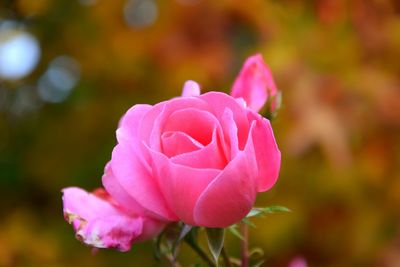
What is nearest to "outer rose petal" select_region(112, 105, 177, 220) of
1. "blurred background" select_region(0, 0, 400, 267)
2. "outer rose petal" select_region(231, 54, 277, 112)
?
"outer rose petal" select_region(231, 54, 277, 112)

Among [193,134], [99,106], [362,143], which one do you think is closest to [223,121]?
[193,134]

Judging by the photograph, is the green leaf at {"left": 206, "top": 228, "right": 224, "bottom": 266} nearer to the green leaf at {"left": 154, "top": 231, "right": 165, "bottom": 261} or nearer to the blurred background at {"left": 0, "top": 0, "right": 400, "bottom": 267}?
the green leaf at {"left": 154, "top": 231, "right": 165, "bottom": 261}

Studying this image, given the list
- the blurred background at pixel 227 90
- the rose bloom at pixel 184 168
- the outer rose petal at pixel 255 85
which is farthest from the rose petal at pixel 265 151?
the blurred background at pixel 227 90

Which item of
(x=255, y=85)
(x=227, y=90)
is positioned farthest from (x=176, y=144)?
(x=227, y=90)

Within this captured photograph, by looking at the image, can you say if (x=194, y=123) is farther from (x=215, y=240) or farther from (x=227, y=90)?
(x=227, y=90)

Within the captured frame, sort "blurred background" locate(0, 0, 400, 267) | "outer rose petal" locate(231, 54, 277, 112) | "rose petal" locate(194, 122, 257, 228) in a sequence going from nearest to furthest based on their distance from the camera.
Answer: "rose petal" locate(194, 122, 257, 228) < "outer rose petal" locate(231, 54, 277, 112) < "blurred background" locate(0, 0, 400, 267)

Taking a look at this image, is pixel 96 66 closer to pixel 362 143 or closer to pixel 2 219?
pixel 2 219

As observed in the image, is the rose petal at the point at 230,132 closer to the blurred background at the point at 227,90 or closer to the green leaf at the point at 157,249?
the green leaf at the point at 157,249

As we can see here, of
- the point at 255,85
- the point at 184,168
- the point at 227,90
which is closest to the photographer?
the point at 184,168
